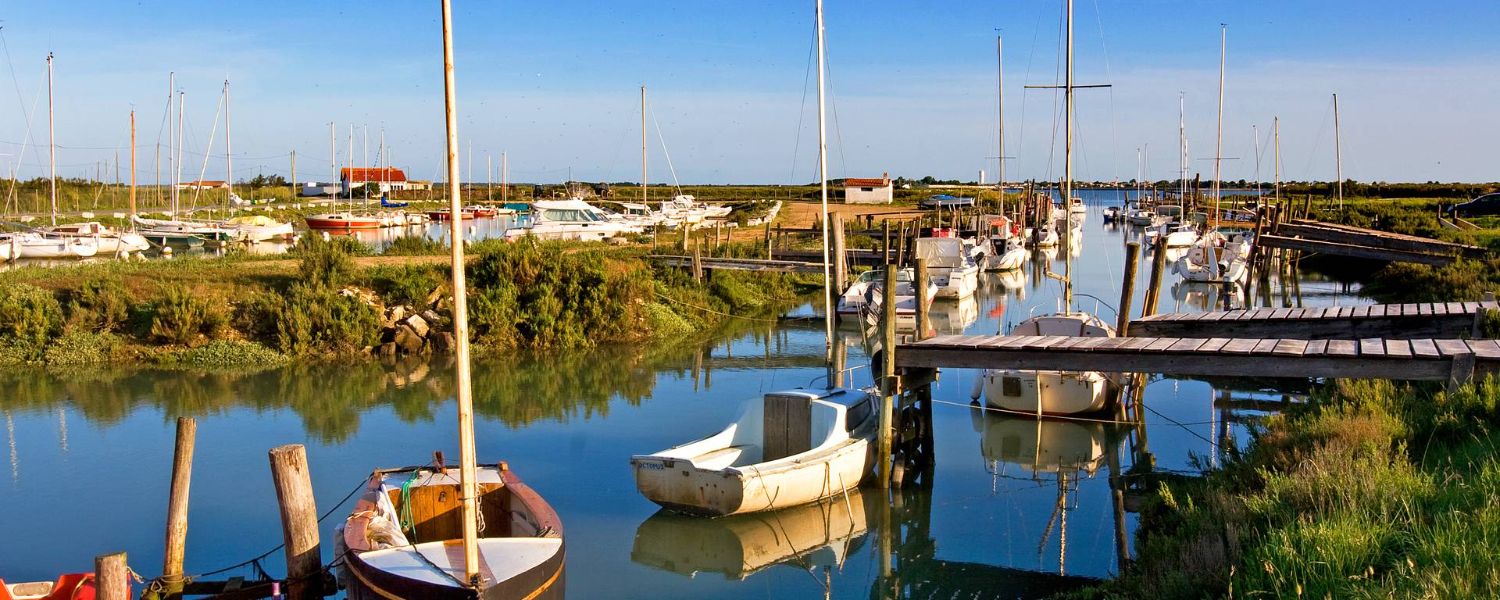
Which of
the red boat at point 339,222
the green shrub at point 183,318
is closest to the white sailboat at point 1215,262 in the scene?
the green shrub at point 183,318

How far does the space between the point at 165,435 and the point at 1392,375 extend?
1658 cm

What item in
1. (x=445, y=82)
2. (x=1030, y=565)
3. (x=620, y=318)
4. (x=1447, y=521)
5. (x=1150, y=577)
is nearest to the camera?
(x=1447, y=521)

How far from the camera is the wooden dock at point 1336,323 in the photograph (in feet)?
50.8

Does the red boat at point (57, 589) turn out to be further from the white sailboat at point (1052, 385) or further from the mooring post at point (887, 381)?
the white sailboat at point (1052, 385)

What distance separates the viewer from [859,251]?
1537 inches

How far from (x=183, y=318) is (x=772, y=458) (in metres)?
15.4

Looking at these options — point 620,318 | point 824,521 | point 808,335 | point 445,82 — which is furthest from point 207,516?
point 808,335

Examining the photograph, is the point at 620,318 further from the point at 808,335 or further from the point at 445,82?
the point at 445,82

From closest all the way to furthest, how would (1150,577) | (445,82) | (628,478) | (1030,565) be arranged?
(445,82) → (1150,577) → (1030,565) → (628,478)

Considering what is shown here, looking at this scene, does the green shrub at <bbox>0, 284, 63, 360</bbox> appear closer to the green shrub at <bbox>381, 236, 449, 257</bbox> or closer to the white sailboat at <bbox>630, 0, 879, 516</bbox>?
the green shrub at <bbox>381, 236, 449, 257</bbox>

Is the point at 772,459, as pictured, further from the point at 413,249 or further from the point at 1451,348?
the point at 413,249

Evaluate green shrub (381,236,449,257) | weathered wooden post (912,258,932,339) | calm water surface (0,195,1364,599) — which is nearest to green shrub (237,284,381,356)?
calm water surface (0,195,1364,599)

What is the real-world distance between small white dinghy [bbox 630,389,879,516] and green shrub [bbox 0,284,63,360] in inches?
660

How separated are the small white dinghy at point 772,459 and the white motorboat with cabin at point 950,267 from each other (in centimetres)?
1949
